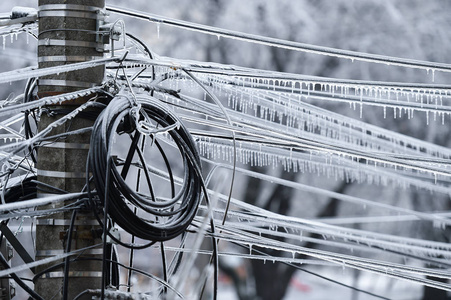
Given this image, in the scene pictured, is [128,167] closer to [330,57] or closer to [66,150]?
[66,150]

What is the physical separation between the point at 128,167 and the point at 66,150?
38cm

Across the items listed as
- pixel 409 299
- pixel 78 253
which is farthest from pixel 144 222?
pixel 409 299

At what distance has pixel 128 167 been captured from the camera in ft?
13.3

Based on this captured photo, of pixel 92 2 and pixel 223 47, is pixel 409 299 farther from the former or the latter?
pixel 92 2

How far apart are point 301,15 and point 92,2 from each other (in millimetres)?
10326

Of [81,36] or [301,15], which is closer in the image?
[81,36]

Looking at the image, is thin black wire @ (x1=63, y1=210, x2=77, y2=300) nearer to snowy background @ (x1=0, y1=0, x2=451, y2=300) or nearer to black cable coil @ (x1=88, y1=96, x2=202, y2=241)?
black cable coil @ (x1=88, y1=96, x2=202, y2=241)

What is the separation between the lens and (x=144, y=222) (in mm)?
3895

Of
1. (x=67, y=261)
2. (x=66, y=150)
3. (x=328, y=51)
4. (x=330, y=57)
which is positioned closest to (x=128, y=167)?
(x=66, y=150)

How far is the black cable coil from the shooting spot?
373 centimetres

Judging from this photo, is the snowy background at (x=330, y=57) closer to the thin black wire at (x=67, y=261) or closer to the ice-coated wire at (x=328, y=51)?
the ice-coated wire at (x=328, y=51)

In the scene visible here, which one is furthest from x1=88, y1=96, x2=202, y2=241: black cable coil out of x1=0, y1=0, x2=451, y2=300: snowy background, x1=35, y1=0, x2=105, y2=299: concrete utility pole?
x1=0, y1=0, x2=451, y2=300: snowy background

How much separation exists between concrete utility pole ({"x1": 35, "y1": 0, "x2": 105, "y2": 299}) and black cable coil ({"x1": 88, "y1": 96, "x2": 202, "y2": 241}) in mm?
218

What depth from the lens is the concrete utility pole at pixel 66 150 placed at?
4023 mm
